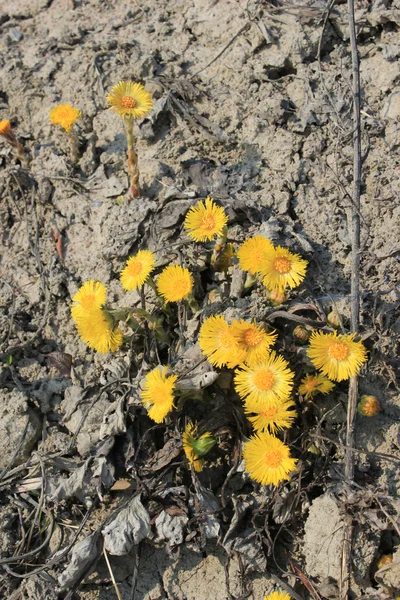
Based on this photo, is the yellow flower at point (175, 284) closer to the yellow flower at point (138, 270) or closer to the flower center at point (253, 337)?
the yellow flower at point (138, 270)

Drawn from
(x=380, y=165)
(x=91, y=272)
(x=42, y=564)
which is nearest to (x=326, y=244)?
(x=380, y=165)

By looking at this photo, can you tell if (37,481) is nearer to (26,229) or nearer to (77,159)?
(26,229)

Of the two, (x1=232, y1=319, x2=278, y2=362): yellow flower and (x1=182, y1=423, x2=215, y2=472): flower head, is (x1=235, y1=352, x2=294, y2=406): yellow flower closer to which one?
(x1=232, y1=319, x2=278, y2=362): yellow flower

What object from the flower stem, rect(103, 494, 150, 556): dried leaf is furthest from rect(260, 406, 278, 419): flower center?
the flower stem

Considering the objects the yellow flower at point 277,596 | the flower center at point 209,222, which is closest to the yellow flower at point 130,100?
the flower center at point 209,222

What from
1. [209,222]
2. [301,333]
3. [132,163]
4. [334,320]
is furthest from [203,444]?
[132,163]

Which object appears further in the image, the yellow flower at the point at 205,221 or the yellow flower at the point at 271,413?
the yellow flower at the point at 205,221

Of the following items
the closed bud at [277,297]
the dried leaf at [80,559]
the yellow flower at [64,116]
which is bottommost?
the dried leaf at [80,559]
